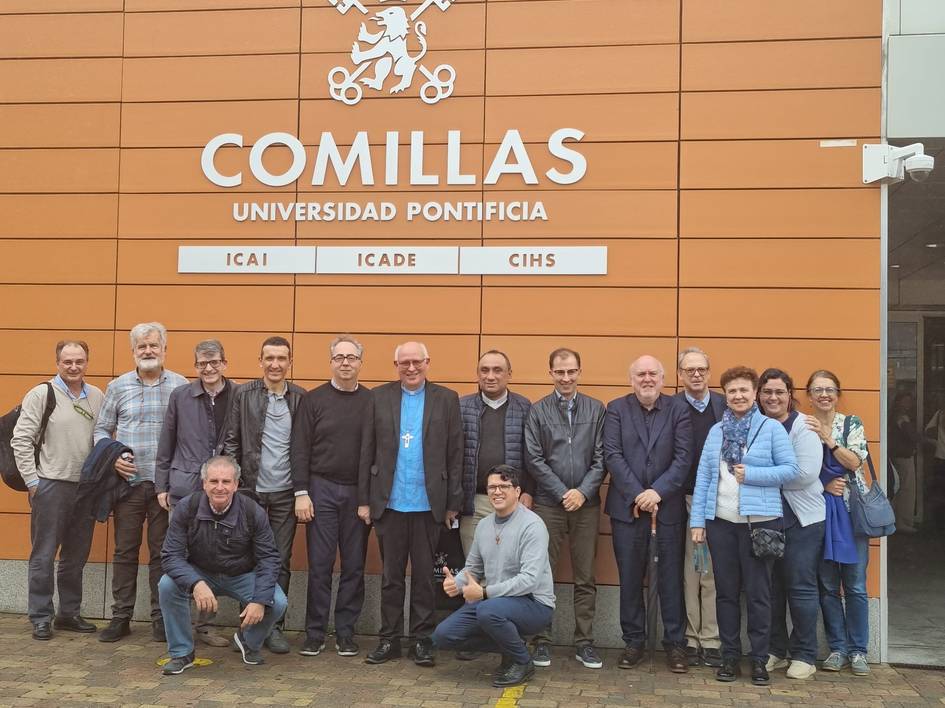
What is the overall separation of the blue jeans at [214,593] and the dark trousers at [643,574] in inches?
78.2

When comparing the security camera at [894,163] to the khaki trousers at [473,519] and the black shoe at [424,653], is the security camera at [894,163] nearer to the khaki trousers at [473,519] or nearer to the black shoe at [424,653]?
the khaki trousers at [473,519]

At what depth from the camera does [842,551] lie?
5.20 meters

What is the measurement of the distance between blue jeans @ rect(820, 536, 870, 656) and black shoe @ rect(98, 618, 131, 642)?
4.30m

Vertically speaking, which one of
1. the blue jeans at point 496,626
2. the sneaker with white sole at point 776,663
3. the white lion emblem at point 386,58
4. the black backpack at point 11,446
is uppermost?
the white lion emblem at point 386,58

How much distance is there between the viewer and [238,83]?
6488 millimetres

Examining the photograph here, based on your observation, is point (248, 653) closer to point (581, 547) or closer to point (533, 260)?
point (581, 547)

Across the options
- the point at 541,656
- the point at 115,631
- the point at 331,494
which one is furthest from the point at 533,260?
the point at 115,631

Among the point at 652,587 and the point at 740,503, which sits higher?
the point at 740,503

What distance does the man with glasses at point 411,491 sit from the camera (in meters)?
5.28

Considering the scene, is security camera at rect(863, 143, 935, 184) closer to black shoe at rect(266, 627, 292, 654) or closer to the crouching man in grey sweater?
the crouching man in grey sweater

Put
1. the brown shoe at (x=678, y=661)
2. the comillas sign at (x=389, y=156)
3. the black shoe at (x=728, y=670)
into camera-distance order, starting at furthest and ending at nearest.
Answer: the comillas sign at (x=389, y=156)
the brown shoe at (x=678, y=661)
the black shoe at (x=728, y=670)

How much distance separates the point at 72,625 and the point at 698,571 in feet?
13.1

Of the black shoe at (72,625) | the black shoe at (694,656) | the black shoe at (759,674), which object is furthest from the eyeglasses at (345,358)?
the black shoe at (759,674)

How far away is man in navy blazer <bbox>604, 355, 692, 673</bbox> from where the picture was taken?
5230 millimetres
